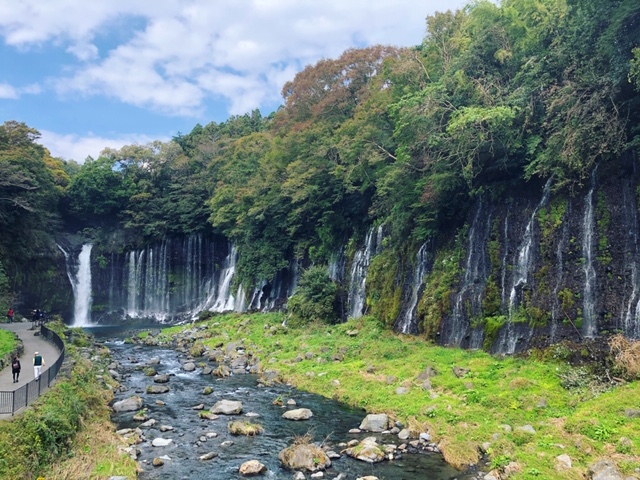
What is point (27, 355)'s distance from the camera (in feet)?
74.2

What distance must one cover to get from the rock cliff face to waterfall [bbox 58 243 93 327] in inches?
1228

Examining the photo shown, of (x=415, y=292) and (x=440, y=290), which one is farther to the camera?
(x=415, y=292)

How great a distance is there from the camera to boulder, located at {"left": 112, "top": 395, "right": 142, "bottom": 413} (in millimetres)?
17562

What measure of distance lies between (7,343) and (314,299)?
17.4m

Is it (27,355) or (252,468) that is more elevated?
(27,355)

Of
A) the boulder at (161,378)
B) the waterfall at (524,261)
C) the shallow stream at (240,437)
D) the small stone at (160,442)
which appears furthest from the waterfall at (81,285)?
the waterfall at (524,261)

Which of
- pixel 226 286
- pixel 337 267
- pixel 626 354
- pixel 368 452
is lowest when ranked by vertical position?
pixel 368 452

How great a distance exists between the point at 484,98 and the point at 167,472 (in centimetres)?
1977

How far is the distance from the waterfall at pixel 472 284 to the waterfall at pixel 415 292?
9.10 feet

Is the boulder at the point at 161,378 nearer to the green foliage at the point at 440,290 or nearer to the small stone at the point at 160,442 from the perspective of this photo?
the small stone at the point at 160,442

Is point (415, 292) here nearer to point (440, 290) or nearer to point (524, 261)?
point (440, 290)

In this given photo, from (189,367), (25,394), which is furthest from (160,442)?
(189,367)

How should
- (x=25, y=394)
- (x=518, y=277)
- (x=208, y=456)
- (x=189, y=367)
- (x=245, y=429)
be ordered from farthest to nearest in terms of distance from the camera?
(x=189, y=367)
(x=518, y=277)
(x=245, y=429)
(x=25, y=394)
(x=208, y=456)

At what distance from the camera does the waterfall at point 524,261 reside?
2036cm
